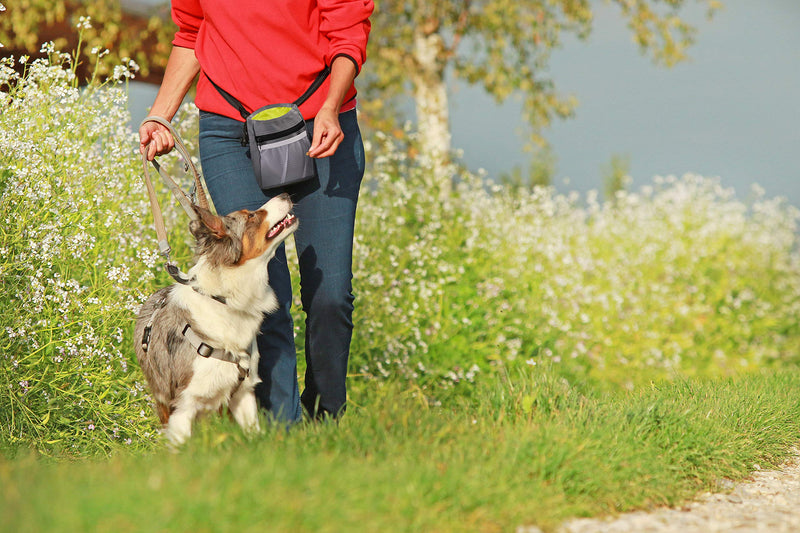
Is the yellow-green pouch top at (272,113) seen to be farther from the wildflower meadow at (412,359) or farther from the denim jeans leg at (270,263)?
the wildflower meadow at (412,359)

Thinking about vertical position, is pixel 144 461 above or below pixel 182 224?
below

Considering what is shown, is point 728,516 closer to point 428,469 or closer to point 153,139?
point 428,469

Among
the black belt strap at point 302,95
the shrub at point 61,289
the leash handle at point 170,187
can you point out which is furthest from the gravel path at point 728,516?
the shrub at point 61,289

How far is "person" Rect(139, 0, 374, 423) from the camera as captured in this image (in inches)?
135

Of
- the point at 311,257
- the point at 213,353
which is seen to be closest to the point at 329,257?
the point at 311,257

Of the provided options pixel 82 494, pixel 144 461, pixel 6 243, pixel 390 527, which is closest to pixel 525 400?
pixel 390 527

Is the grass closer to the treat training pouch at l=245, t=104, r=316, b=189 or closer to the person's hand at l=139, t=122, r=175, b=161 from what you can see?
the treat training pouch at l=245, t=104, r=316, b=189

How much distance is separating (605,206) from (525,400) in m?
6.67

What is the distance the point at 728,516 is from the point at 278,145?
7.45 ft

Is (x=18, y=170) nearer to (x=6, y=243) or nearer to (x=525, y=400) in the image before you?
(x=6, y=243)

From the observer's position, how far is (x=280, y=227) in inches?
132

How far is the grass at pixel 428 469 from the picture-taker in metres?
2.09

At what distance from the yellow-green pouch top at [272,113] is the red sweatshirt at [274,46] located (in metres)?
0.15

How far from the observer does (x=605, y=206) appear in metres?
9.73
